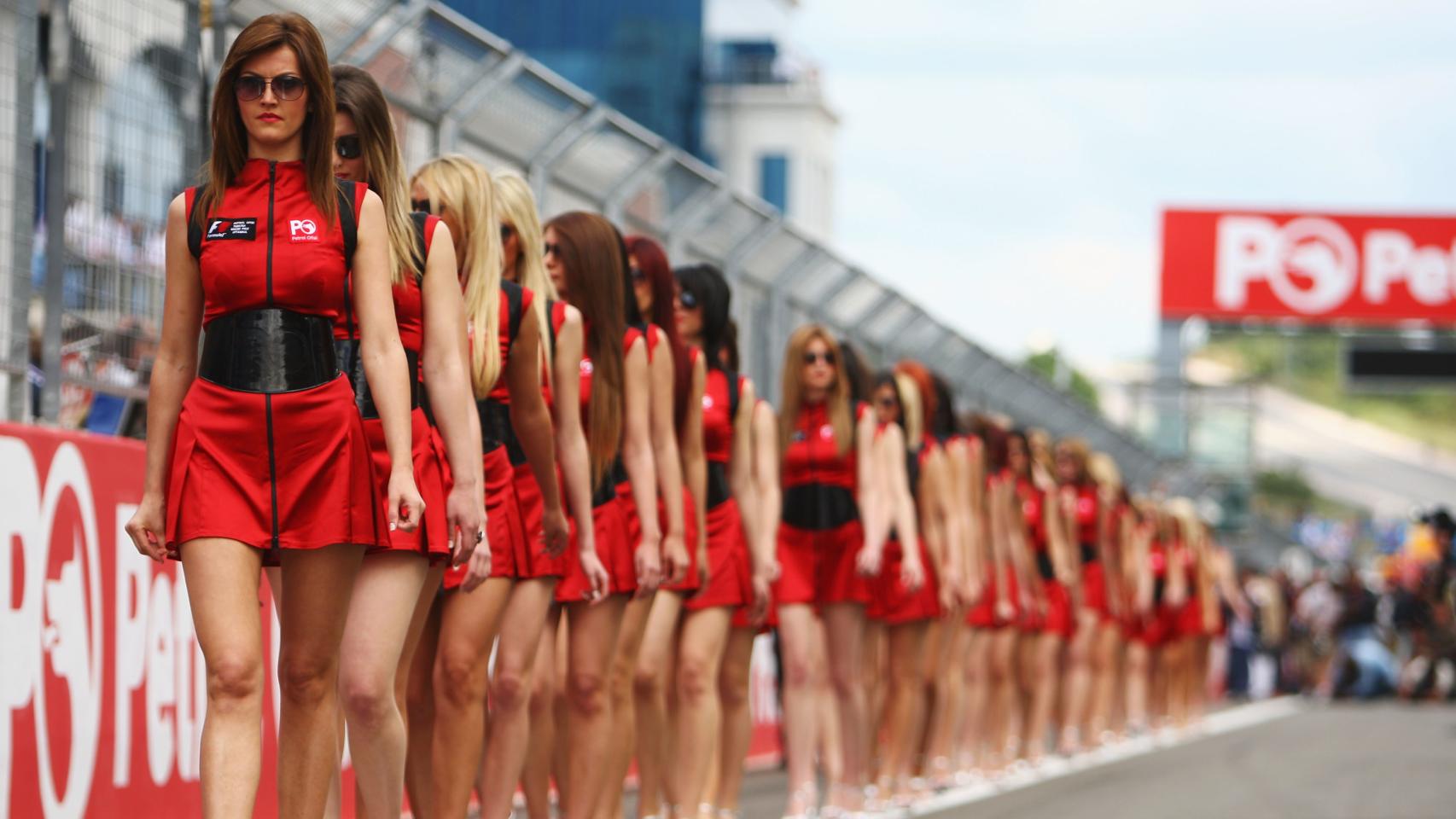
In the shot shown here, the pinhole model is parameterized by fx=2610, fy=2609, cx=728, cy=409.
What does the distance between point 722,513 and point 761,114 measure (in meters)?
62.3

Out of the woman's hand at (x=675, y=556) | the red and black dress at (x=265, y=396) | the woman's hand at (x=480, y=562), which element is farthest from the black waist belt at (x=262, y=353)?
the woman's hand at (x=675, y=556)

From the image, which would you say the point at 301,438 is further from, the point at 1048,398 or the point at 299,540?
the point at 1048,398

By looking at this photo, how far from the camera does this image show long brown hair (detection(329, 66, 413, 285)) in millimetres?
5551

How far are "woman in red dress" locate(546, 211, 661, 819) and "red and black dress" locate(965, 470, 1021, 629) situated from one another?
600 centimetres

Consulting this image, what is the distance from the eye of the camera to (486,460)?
6.71m

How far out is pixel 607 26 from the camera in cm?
6303

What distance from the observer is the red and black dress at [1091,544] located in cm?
1698

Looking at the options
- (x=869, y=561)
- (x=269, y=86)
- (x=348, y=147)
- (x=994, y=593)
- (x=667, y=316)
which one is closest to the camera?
(x=269, y=86)

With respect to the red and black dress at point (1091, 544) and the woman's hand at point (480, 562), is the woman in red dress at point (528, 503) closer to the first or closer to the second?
the woman's hand at point (480, 562)

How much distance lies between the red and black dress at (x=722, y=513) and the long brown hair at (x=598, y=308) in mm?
1132

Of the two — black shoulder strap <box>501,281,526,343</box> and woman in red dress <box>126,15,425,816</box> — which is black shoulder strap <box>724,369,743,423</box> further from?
woman in red dress <box>126,15,425,816</box>

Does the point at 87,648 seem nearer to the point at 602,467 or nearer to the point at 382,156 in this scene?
the point at 602,467

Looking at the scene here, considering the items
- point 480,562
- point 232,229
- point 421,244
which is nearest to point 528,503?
point 480,562

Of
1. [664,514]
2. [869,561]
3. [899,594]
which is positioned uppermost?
[664,514]
